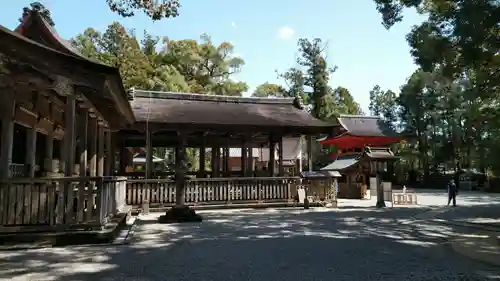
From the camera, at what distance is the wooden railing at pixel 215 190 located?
14.2m

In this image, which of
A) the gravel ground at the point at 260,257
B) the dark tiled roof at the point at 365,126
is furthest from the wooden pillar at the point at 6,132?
the dark tiled roof at the point at 365,126

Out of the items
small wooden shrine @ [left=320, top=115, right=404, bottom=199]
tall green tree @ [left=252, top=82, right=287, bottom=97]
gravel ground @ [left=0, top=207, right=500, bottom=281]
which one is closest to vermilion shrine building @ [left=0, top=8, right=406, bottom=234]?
gravel ground @ [left=0, top=207, right=500, bottom=281]

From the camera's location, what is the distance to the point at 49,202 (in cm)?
717

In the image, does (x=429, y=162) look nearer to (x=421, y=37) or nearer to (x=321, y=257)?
(x=421, y=37)

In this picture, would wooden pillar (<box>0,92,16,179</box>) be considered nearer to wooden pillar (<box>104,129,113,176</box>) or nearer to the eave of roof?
the eave of roof

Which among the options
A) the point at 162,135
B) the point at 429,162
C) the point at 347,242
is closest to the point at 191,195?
the point at 162,135

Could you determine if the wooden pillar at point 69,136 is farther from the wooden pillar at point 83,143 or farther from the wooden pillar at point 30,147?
the wooden pillar at point 30,147

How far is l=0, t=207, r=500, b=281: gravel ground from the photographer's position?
523cm

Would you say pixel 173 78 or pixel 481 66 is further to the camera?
pixel 173 78

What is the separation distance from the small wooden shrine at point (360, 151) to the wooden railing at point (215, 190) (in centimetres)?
871

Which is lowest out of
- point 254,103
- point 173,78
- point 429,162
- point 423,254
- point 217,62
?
point 423,254

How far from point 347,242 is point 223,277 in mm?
3551

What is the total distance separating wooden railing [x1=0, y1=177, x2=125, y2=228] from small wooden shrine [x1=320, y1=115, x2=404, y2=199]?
709 inches

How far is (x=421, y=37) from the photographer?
430 inches
